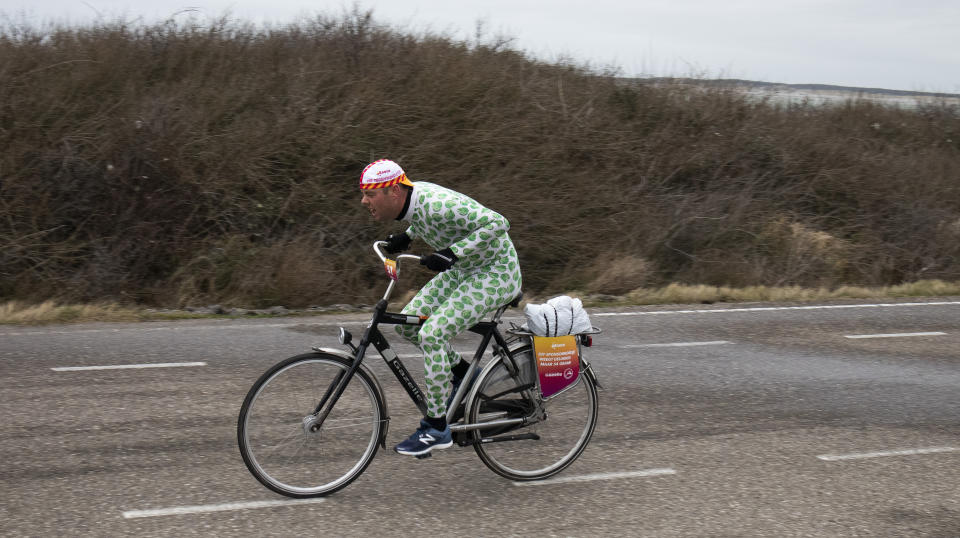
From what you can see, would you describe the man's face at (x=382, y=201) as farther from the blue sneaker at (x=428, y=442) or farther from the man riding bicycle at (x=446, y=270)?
the blue sneaker at (x=428, y=442)

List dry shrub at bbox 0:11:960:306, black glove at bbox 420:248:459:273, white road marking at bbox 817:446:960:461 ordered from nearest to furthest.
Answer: black glove at bbox 420:248:459:273
white road marking at bbox 817:446:960:461
dry shrub at bbox 0:11:960:306

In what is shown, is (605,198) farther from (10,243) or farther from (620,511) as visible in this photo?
(620,511)

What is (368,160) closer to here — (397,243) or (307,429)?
(397,243)

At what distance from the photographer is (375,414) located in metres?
5.52

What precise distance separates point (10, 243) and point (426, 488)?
9748 mm

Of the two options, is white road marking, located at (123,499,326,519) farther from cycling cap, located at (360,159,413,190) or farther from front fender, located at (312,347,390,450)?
cycling cap, located at (360,159,413,190)

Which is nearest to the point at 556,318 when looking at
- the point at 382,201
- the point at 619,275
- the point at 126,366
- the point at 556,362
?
the point at 556,362

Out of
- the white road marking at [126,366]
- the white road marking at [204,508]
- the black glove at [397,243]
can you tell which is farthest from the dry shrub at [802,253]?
the white road marking at [204,508]

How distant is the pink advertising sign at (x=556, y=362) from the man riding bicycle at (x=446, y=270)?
0.36 m

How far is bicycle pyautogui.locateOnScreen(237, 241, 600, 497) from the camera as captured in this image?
5.25 m

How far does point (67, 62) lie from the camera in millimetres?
16859

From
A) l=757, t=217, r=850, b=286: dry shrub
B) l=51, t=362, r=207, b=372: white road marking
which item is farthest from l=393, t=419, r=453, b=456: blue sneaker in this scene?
l=757, t=217, r=850, b=286: dry shrub

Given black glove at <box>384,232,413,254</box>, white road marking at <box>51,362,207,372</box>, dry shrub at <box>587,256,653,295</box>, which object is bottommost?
dry shrub at <box>587,256,653,295</box>

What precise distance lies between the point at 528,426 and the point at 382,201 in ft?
5.44
